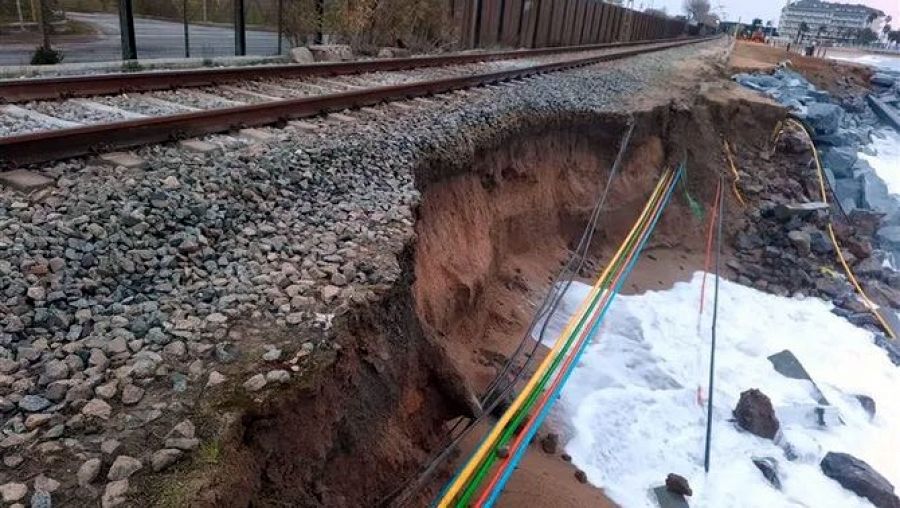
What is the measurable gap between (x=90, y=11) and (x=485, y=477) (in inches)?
481

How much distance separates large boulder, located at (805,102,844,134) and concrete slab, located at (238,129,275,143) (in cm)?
1785

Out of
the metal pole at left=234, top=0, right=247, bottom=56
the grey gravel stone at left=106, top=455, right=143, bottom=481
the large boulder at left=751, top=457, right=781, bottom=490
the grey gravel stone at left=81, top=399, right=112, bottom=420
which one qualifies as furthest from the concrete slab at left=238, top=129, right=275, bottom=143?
the metal pole at left=234, top=0, right=247, bottom=56

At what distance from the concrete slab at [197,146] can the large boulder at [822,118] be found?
18546mm

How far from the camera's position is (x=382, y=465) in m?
4.04

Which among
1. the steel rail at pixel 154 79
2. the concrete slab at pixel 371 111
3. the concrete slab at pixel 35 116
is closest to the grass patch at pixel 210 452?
the concrete slab at pixel 35 116

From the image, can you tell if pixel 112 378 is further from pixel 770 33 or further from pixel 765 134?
pixel 770 33

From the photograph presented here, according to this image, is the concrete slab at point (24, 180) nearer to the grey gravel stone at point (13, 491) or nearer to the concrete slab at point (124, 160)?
the concrete slab at point (124, 160)

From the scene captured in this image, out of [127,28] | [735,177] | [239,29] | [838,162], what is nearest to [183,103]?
[127,28]

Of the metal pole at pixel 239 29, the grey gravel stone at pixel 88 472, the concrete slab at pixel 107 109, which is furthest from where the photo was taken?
the metal pole at pixel 239 29

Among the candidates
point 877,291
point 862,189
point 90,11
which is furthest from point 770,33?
point 90,11

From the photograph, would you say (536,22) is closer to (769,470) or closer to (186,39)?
(186,39)

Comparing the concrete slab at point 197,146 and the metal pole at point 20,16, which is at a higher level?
the metal pole at point 20,16

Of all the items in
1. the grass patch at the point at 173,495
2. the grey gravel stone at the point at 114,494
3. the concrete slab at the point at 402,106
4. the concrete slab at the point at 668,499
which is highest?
the concrete slab at the point at 402,106

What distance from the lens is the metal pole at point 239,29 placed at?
44.5 feet
